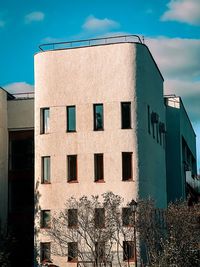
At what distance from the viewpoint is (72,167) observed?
3603 cm

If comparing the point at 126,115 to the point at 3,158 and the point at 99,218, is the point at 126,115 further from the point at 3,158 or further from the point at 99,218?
the point at 3,158

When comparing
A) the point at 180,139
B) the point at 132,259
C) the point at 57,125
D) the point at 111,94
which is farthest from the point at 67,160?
the point at 180,139

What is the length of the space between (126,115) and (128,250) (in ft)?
27.1

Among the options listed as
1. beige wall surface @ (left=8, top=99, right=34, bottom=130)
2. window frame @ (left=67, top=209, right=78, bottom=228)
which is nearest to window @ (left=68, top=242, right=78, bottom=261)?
window frame @ (left=67, top=209, right=78, bottom=228)

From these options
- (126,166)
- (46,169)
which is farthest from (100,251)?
(46,169)

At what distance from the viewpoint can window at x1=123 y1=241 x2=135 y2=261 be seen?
3366cm

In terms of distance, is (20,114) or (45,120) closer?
(45,120)

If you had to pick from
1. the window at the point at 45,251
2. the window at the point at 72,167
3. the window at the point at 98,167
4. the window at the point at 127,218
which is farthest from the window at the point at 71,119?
the window at the point at 45,251

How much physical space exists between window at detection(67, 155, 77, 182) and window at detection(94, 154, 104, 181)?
1.34 m

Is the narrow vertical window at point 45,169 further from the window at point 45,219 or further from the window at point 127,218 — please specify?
the window at point 127,218

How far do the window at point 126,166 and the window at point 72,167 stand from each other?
307 centimetres

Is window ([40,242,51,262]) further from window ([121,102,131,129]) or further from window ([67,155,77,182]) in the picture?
window ([121,102,131,129])

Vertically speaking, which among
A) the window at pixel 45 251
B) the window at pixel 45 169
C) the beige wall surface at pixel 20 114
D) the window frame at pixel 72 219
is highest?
the beige wall surface at pixel 20 114

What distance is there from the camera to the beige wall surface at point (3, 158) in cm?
4000
